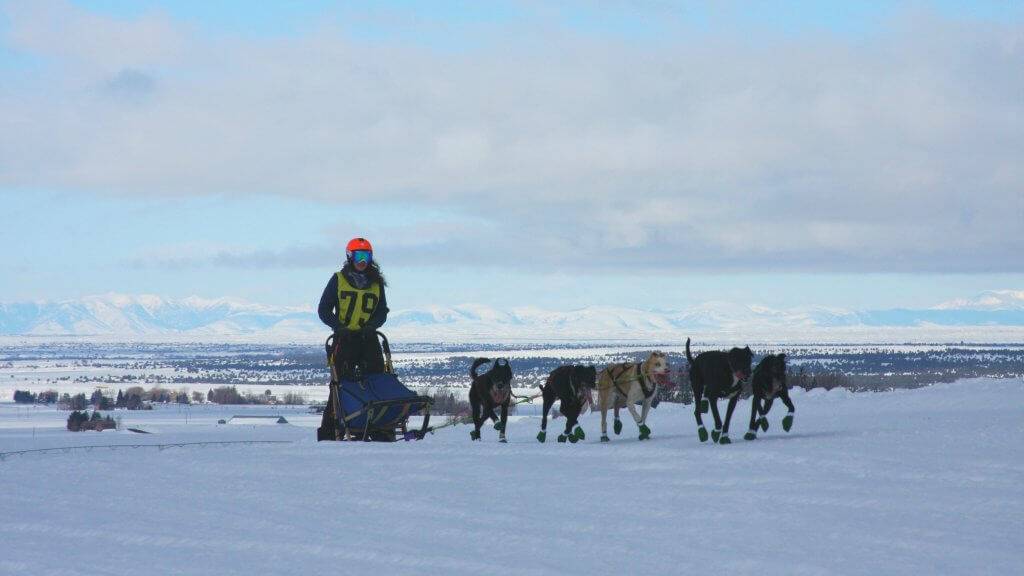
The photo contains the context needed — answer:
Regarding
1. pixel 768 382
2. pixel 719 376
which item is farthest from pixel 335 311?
pixel 768 382

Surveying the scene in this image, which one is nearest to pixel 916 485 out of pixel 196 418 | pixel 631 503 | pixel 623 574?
pixel 631 503

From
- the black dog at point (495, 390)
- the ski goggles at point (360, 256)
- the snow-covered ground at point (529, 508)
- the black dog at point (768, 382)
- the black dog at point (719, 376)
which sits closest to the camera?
the snow-covered ground at point (529, 508)

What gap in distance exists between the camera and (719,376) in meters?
12.0

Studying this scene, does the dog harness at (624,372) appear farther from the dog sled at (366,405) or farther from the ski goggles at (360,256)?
the ski goggles at (360,256)

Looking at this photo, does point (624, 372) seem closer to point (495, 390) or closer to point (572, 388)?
point (572, 388)

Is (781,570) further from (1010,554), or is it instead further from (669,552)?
(1010,554)

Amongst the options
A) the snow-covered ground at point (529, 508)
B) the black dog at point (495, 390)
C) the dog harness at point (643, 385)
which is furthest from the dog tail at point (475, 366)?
the snow-covered ground at point (529, 508)

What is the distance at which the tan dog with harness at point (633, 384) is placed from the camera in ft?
42.6

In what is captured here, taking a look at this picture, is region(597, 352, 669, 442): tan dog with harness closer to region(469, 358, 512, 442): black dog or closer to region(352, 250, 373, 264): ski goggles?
region(469, 358, 512, 442): black dog

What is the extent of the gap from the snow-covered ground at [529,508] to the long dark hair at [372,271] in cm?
212

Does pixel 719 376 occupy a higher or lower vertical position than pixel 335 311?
lower

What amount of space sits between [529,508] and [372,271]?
18.5 ft

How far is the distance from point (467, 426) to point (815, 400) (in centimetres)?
620

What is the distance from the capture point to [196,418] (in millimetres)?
85750
